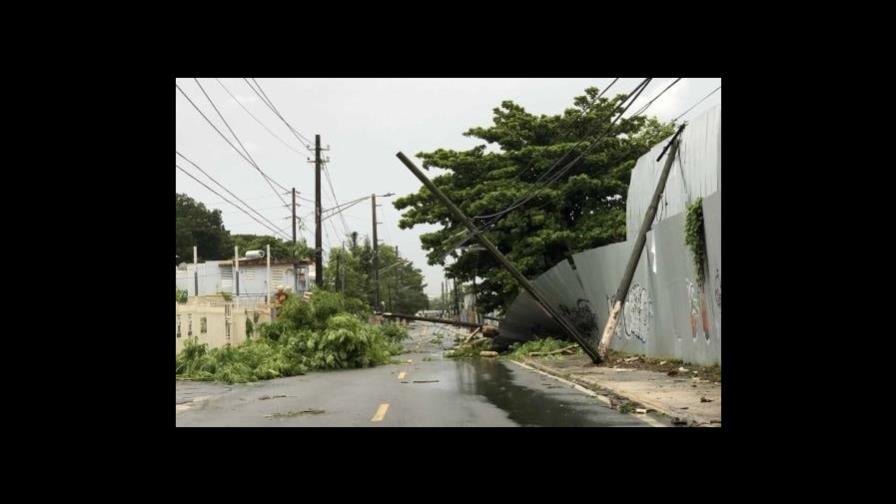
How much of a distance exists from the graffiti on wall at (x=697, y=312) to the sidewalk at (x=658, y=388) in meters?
1.00

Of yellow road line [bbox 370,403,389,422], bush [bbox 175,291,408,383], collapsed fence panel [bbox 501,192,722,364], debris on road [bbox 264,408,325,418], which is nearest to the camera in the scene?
yellow road line [bbox 370,403,389,422]

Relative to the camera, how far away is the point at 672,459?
6.85 m

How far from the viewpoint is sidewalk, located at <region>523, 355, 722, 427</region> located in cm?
1108

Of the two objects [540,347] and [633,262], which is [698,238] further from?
[540,347]

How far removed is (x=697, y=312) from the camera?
17.7m

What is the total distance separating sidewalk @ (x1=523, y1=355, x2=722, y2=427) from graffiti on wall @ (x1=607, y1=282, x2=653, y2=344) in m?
2.30

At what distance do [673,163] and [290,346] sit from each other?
1193 centimetres

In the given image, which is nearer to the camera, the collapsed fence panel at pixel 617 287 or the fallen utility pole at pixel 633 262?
the fallen utility pole at pixel 633 262

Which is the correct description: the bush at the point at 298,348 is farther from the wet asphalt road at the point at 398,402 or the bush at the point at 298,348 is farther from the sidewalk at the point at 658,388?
the sidewalk at the point at 658,388

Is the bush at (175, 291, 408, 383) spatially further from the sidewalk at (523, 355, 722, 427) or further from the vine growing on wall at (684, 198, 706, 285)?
the vine growing on wall at (684, 198, 706, 285)

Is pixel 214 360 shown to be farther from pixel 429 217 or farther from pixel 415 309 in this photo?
pixel 415 309

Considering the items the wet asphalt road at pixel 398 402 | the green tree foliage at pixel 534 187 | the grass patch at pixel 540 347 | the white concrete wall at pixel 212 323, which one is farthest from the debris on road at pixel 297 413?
the green tree foliage at pixel 534 187

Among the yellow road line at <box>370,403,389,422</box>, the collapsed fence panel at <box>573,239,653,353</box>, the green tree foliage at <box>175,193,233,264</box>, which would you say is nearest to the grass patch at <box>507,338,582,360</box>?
the collapsed fence panel at <box>573,239,653,353</box>

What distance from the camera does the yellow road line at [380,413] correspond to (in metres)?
11.0
